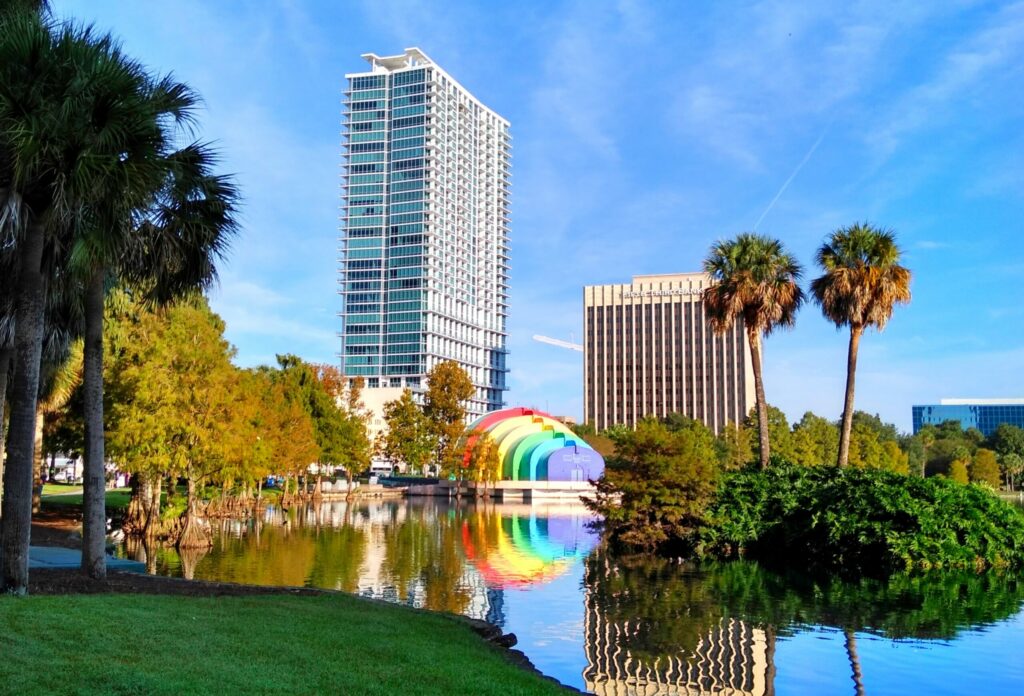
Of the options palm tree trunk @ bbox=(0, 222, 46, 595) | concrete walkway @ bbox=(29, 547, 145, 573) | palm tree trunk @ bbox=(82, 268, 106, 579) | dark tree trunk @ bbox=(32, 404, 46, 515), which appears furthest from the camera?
dark tree trunk @ bbox=(32, 404, 46, 515)

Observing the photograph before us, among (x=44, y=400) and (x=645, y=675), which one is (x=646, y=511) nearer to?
(x=645, y=675)

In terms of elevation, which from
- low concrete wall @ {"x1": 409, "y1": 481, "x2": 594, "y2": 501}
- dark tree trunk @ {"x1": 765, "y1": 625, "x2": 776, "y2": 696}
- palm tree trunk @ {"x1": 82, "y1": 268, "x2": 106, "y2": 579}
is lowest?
low concrete wall @ {"x1": 409, "y1": 481, "x2": 594, "y2": 501}

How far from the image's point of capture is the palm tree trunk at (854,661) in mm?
13750

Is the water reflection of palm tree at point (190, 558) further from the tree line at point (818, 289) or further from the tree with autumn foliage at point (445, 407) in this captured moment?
the tree with autumn foliage at point (445, 407)

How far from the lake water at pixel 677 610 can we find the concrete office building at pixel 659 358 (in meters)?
145

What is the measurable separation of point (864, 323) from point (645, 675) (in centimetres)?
2603

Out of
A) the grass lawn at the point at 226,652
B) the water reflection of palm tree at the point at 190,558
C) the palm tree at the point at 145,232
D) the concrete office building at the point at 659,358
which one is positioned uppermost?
the concrete office building at the point at 659,358

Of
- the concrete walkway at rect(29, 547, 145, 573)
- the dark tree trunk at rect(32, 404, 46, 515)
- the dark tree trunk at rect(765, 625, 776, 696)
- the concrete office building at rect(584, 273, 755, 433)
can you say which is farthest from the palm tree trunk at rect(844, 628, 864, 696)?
the concrete office building at rect(584, 273, 755, 433)

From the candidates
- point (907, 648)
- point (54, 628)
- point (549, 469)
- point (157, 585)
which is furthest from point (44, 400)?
point (549, 469)

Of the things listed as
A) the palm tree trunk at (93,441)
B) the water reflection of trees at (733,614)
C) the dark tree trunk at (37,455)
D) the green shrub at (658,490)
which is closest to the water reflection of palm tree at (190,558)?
the dark tree trunk at (37,455)

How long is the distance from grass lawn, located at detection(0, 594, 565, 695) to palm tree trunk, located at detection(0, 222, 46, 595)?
1617 mm

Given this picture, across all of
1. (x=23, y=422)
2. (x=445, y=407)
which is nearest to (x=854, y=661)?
(x=23, y=422)

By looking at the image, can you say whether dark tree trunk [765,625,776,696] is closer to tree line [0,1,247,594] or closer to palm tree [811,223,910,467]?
tree line [0,1,247,594]

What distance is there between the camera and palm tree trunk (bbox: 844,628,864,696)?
45.1 feet
